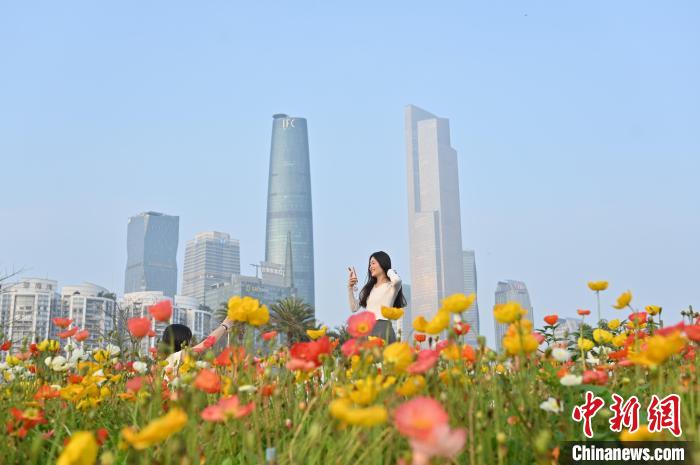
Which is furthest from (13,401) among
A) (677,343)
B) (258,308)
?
(677,343)

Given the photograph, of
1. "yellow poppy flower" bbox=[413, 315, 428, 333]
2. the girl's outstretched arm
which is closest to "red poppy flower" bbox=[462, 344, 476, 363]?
"yellow poppy flower" bbox=[413, 315, 428, 333]

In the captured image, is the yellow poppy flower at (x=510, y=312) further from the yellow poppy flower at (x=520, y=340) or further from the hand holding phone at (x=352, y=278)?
the hand holding phone at (x=352, y=278)

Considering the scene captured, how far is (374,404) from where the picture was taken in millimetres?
2123

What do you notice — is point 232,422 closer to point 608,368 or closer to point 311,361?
point 311,361

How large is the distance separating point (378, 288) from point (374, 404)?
459 cm

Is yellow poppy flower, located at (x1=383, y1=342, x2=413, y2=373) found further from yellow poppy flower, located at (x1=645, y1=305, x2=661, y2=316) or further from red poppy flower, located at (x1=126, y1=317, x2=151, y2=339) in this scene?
yellow poppy flower, located at (x1=645, y1=305, x2=661, y2=316)

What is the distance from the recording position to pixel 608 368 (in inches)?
129

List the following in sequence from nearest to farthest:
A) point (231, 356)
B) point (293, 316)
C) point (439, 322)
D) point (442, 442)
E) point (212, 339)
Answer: point (442, 442)
point (439, 322)
point (231, 356)
point (212, 339)
point (293, 316)

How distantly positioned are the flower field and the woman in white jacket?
2.97 m

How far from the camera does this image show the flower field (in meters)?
1.68

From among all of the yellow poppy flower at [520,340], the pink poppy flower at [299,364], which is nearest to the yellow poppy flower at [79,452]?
the pink poppy flower at [299,364]

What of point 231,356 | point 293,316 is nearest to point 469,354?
point 231,356

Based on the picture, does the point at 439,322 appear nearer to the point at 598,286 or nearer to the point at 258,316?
the point at 258,316

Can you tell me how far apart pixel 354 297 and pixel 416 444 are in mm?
5775
